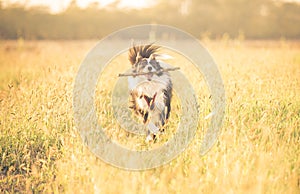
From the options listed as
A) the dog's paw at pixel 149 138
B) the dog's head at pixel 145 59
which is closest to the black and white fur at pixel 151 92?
the dog's head at pixel 145 59

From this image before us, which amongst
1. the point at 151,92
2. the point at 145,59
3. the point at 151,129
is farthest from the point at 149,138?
the point at 145,59

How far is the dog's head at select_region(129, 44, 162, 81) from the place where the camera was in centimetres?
461

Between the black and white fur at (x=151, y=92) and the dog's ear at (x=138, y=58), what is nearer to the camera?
the black and white fur at (x=151, y=92)

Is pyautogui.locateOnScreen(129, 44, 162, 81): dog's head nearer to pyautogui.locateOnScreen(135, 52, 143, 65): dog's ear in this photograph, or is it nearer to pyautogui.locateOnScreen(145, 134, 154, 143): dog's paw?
pyautogui.locateOnScreen(135, 52, 143, 65): dog's ear

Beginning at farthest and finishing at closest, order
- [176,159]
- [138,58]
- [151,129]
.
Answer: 1. [138,58]
2. [151,129]
3. [176,159]

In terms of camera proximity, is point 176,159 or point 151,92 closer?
point 176,159

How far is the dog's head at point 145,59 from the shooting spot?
4613mm

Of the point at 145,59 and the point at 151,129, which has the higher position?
the point at 145,59

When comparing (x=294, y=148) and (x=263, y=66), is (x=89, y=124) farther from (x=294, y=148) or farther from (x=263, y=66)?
(x=263, y=66)

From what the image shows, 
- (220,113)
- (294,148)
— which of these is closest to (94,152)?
(220,113)

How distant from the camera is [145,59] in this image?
187 inches

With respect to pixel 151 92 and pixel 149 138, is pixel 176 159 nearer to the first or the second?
pixel 149 138

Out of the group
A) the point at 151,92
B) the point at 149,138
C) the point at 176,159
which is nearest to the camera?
the point at 176,159

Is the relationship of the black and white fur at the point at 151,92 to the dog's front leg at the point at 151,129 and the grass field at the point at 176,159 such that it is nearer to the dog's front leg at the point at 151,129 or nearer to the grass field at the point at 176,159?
the dog's front leg at the point at 151,129
